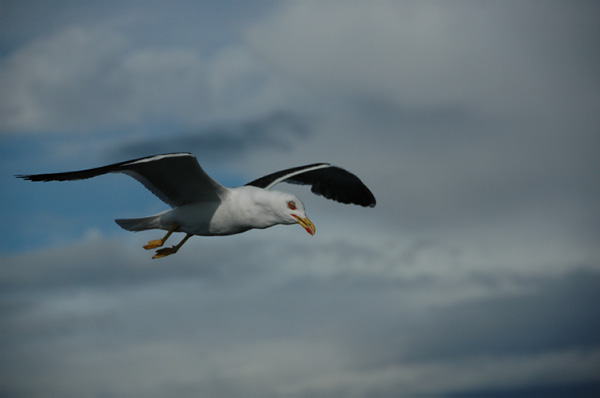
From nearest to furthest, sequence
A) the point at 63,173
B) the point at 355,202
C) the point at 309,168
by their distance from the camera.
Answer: the point at 63,173, the point at 309,168, the point at 355,202

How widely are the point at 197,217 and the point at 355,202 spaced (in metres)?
6.89

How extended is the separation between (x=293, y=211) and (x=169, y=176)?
2815 millimetres

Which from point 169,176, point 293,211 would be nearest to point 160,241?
point 169,176

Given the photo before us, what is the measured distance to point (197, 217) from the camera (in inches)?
669

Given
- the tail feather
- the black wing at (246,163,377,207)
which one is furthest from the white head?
the black wing at (246,163,377,207)

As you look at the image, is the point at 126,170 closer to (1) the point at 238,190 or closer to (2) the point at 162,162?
(2) the point at 162,162

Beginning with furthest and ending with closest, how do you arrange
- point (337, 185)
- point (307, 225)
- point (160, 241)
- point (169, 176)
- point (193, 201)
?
point (337, 185) < point (160, 241) < point (193, 201) < point (169, 176) < point (307, 225)

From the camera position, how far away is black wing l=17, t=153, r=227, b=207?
15469mm

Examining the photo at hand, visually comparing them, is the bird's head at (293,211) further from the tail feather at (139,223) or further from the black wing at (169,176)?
the tail feather at (139,223)

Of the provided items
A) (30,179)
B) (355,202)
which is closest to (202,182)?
(30,179)

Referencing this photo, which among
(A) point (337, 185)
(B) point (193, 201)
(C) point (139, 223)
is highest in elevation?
(A) point (337, 185)

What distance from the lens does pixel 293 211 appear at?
16.0 meters

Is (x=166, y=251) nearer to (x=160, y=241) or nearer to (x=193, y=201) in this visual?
(x=160, y=241)

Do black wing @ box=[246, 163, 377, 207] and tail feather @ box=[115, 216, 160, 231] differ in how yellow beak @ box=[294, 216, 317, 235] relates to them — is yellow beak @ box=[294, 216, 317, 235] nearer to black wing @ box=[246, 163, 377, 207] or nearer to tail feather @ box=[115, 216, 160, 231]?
tail feather @ box=[115, 216, 160, 231]
